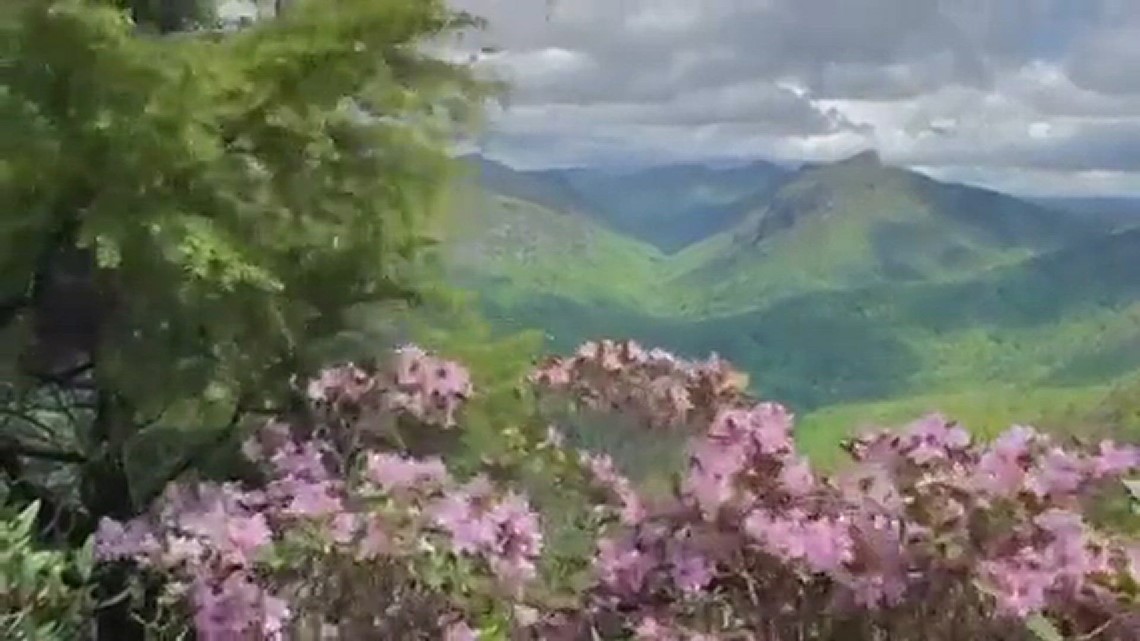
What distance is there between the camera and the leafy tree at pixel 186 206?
365cm

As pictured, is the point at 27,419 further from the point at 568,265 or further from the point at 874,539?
the point at 568,265

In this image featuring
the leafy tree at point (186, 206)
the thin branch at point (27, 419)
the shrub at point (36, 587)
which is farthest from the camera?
the thin branch at point (27, 419)

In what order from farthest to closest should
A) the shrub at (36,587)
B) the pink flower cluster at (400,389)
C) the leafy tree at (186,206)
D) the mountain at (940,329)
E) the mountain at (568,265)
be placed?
the mountain at (568,265) < the mountain at (940,329) < the pink flower cluster at (400,389) < the leafy tree at (186,206) < the shrub at (36,587)

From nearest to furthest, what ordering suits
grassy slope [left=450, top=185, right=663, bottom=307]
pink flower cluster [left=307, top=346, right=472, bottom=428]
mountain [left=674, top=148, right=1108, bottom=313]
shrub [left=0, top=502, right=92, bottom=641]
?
shrub [left=0, top=502, right=92, bottom=641], pink flower cluster [left=307, top=346, right=472, bottom=428], grassy slope [left=450, top=185, right=663, bottom=307], mountain [left=674, top=148, right=1108, bottom=313]

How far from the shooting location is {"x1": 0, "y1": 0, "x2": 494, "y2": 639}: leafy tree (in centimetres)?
365

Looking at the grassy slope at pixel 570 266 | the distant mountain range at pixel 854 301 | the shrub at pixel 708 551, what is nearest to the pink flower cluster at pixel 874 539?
the shrub at pixel 708 551

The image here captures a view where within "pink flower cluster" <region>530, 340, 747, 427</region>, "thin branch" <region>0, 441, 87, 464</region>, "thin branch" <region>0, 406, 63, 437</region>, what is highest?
"pink flower cluster" <region>530, 340, 747, 427</region>

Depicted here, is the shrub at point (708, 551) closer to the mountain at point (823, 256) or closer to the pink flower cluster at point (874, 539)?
the pink flower cluster at point (874, 539)

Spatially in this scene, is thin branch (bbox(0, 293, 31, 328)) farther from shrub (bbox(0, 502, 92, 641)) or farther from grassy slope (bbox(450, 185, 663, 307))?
grassy slope (bbox(450, 185, 663, 307))

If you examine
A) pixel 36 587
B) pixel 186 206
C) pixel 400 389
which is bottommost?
pixel 36 587

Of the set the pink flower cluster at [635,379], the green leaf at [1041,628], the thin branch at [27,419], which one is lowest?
the thin branch at [27,419]

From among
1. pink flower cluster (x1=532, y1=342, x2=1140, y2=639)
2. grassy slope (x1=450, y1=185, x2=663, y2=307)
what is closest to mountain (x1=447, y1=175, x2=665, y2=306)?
grassy slope (x1=450, y1=185, x2=663, y2=307)

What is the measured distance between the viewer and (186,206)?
3770 millimetres

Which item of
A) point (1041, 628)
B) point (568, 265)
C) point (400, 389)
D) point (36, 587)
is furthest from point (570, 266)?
point (1041, 628)
